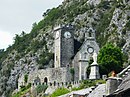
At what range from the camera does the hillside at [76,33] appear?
529ft

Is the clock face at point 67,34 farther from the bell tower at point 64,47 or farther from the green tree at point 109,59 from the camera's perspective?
the green tree at point 109,59

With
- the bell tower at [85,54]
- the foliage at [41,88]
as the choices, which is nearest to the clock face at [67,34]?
the bell tower at [85,54]

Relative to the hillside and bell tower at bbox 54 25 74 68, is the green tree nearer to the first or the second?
bell tower at bbox 54 25 74 68

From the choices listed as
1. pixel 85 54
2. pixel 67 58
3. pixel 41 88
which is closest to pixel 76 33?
pixel 67 58

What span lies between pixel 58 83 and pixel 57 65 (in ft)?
33.4

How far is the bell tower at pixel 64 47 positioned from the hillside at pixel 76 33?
1934 centimetres

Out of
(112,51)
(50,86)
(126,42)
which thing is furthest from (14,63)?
(112,51)

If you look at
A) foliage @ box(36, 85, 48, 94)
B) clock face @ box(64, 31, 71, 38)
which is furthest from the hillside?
foliage @ box(36, 85, 48, 94)

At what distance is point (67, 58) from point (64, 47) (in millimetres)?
2416

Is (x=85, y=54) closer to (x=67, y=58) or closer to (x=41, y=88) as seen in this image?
(x=67, y=58)

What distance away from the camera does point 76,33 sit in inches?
6713

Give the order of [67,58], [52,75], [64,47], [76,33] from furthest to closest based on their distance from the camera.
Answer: [76,33] < [64,47] < [67,58] < [52,75]

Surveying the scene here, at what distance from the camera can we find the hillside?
16125cm

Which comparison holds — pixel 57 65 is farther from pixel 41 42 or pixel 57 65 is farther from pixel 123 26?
pixel 41 42
